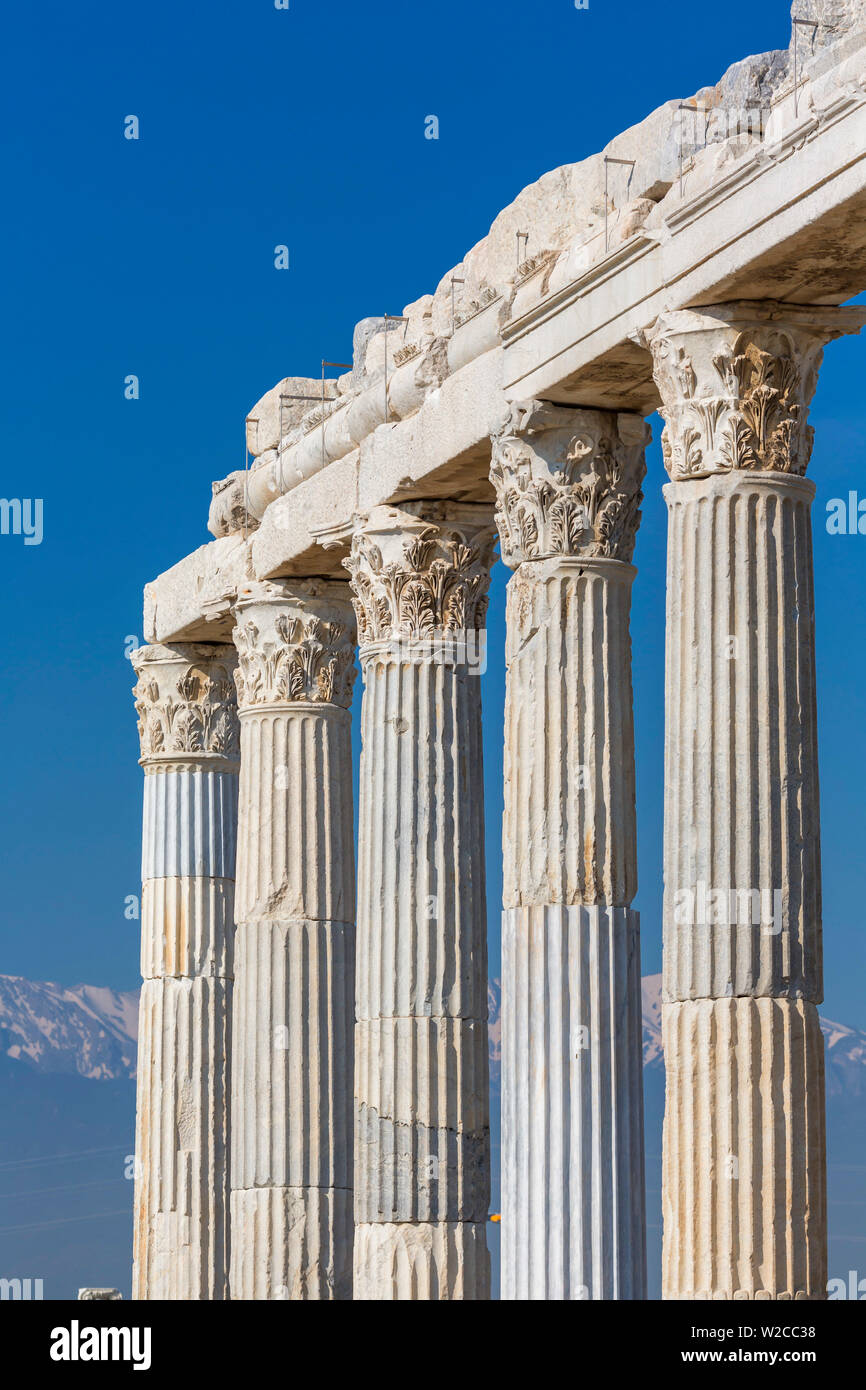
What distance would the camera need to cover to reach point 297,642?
41531 millimetres

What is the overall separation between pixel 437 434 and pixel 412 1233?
1080cm

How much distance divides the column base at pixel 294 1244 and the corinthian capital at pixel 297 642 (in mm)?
7880

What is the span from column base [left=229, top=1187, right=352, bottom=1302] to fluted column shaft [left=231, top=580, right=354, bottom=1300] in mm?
22

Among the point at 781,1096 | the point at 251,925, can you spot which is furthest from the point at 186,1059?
the point at 781,1096

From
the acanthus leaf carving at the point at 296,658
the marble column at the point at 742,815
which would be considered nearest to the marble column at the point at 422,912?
the acanthus leaf carving at the point at 296,658

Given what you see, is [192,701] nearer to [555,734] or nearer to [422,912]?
[422,912]

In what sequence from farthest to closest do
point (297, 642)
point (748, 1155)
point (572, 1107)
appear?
point (297, 642) < point (572, 1107) < point (748, 1155)

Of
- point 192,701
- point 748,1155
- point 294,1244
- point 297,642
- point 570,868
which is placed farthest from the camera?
point 192,701

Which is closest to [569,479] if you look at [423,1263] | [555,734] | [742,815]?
[555,734]

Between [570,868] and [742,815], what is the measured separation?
4.66 m

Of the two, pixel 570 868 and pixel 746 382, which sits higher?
pixel 746 382

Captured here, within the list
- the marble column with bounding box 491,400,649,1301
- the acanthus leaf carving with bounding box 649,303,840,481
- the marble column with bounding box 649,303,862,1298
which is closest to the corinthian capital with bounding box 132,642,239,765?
the marble column with bounding box 491,400,649,1301

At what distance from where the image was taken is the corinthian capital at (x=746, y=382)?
27797mm
